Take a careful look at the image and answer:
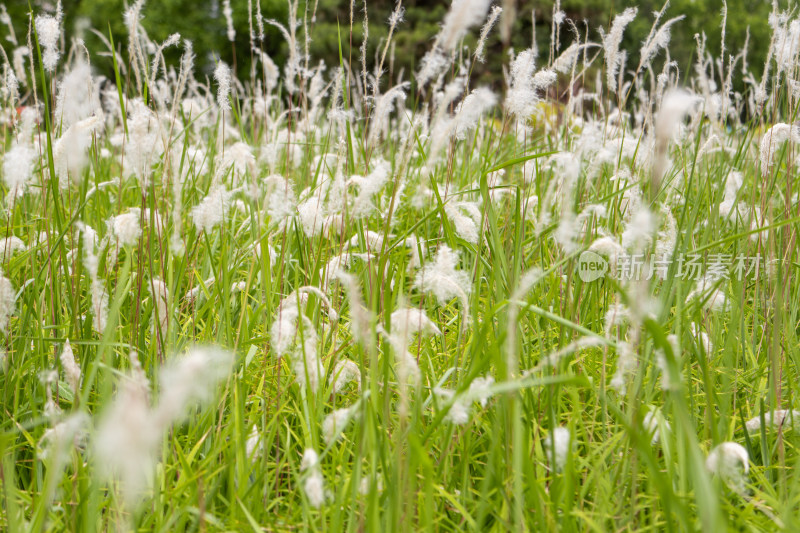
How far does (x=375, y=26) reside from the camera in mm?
15477

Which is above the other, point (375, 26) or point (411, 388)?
point (375, 26)

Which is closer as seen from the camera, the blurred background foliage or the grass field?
the grass field

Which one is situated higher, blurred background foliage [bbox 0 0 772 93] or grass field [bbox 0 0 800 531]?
blurred background foliage [bbox 0 0 772 93]

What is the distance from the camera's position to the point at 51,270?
140 centimetres

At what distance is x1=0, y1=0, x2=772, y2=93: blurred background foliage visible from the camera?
47.3 ft

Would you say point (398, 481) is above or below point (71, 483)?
above

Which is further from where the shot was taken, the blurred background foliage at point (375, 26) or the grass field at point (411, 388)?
the blurred background foliage at point (375, 26)

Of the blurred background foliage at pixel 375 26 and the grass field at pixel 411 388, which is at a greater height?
the blurred background foliage at pixel 375 26

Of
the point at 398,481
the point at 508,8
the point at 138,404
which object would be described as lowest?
the point at 398,481

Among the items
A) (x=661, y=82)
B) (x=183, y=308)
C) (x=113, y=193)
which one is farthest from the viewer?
(x=113, y=193)

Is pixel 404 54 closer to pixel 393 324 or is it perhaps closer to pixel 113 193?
pixel 113 193

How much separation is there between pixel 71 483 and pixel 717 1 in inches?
1032

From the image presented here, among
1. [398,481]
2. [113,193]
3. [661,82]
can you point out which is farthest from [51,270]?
[661,82]

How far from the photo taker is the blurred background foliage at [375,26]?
1442 cm
